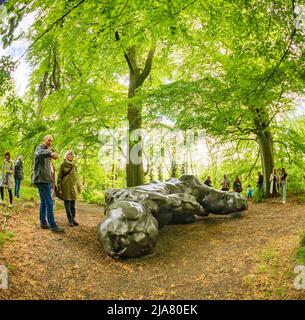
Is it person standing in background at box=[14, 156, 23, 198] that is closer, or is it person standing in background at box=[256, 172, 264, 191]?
person standing in background at box=[14, 156, 23, 198]

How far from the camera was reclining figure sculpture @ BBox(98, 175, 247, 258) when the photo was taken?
280 inches

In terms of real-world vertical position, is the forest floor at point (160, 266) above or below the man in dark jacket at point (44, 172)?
below

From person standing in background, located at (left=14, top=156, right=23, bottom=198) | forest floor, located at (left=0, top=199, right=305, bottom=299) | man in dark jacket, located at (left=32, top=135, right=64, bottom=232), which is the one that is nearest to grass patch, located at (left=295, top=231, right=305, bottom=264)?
forest floor, located at (left=0, top=199, right=305, bottom=299)

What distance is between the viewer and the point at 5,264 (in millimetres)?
5398

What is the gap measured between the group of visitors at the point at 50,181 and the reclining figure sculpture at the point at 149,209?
3.36 ft

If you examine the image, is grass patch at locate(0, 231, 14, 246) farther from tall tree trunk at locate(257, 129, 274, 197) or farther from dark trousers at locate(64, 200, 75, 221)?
tall tree trunk at locate(257, 129, 274, 197)

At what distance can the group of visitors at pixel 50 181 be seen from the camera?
738 cm

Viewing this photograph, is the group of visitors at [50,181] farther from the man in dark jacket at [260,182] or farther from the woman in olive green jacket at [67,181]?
the man in dark jacket at [260,182]

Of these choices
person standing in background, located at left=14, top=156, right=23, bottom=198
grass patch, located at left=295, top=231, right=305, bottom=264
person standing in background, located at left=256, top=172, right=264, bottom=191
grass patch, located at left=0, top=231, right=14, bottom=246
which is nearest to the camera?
grass patch, located at left=295, top=231, right=305, bottom=264

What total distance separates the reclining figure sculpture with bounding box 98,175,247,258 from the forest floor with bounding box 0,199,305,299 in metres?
0.32

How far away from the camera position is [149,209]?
828cm

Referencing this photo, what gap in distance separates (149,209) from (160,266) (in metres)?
1.80

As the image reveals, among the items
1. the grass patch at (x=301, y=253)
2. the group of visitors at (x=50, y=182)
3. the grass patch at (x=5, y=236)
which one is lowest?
the grass patch at (x=301, y=253)

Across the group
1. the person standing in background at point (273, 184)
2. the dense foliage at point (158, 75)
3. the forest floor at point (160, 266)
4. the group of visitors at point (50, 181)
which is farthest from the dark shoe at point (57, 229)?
the person standing in background at point (273, 184)
